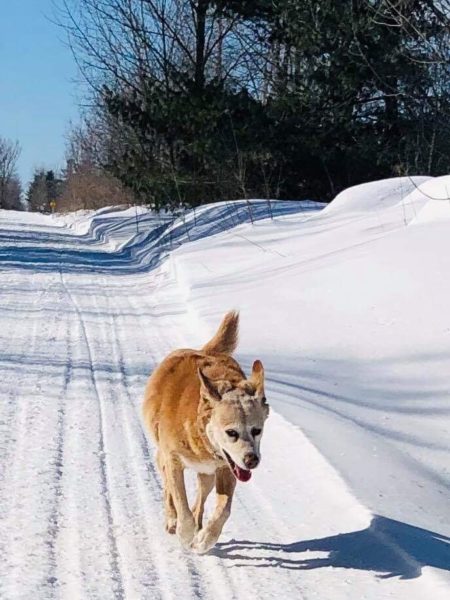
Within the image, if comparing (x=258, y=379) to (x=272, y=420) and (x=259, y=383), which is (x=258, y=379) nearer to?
(x=259, y=383)

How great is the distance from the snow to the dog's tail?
0.87 m

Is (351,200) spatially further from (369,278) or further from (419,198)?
(369,278)

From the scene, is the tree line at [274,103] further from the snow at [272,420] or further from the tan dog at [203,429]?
the tan dog at [203,429]

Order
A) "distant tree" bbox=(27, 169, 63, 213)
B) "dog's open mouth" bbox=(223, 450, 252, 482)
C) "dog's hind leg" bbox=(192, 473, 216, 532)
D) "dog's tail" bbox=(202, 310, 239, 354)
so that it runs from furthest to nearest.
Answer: "distant tree" bbox=(27, 169, 63, 213) → "dog's tail" bbox=(202, 310, 239, 354) → "dog's hind leg" bbox=(192, 473, 216, 532) → "dog's open mouth" bbox=(223, 450, 252, 482)

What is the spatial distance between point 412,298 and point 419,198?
18.9ft

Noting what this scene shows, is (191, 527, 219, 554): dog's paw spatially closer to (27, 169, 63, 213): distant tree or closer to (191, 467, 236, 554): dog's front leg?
(191, 467, 236, 554): dog's front leg

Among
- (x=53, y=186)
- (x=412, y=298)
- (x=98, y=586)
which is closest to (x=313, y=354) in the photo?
(x=412, y=298)

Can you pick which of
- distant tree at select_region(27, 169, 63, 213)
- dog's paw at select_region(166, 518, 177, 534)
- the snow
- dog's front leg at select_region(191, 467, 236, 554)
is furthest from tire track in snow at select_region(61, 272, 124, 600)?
distant tree at select_region(27, 169, 63, 213)

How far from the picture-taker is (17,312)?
12922 millimetres

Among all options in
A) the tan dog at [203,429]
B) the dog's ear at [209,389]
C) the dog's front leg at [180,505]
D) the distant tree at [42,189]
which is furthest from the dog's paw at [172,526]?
the distant tree at [42,189]

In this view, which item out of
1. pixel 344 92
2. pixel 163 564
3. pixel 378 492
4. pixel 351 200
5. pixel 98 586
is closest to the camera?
pixel 98 586

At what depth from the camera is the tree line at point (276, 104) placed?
76.7 ft

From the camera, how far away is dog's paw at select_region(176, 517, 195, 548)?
4551 mm

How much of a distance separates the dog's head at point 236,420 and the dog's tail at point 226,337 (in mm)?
1130
